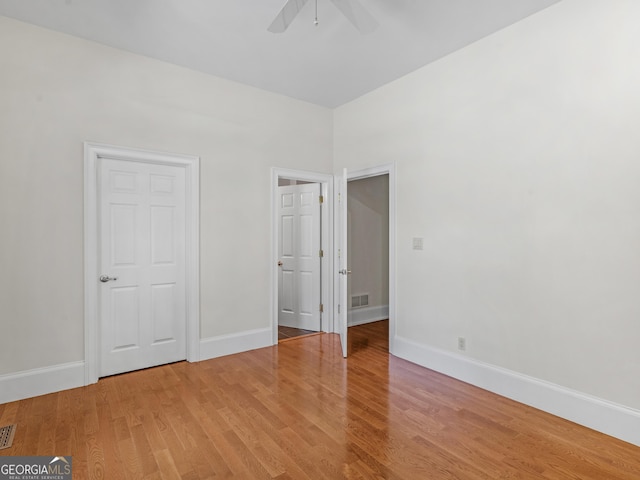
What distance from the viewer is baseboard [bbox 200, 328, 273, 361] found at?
3.73 meters

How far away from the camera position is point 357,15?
2.69 metres

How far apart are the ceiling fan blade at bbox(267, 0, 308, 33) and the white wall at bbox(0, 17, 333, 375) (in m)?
1.69

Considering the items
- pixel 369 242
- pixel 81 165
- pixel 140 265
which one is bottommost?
pixel 140 265

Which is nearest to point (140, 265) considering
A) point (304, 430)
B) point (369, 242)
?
point (304, 430)

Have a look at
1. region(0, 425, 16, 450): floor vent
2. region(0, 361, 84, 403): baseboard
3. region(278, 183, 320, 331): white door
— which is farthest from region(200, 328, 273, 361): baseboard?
region(0, 425, 16, 450): floor vent

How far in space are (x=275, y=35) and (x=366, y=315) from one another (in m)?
3.95

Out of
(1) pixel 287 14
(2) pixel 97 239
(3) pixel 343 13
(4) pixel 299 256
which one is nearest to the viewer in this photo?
(1) pixel 287 14

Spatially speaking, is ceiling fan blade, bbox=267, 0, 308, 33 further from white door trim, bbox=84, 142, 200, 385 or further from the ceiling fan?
white door trim, bbox=84, 142, 200, 385

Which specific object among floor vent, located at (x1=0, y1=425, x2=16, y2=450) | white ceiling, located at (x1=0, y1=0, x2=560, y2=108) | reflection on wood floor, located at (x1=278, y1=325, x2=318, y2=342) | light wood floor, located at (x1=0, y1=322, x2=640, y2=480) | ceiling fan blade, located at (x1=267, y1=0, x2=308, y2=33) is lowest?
light wood floor, located at (x1=0, y1=322, x2=640, y2=480)

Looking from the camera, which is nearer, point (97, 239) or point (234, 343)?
point (97, 239)

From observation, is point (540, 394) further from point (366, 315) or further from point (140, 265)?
point (140, 265)

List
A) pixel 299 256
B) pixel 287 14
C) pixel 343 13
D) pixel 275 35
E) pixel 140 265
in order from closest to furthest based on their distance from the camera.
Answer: pixel 287 14
pixel 343 13
pixel 275 35
pixel 140 265
pixel 299 256

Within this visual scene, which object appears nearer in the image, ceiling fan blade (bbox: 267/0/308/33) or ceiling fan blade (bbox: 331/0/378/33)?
ceiling fan blade (bbox: 267/0/308/33)

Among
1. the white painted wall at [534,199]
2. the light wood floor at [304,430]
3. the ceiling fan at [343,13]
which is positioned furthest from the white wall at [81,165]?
the white painted wall at [534,199]
